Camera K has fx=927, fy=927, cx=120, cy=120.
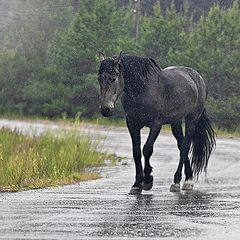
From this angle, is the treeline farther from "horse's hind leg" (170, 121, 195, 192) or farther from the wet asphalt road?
the wet asphalt road

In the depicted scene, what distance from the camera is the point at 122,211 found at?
9695 millimetres

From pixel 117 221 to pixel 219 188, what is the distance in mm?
4939

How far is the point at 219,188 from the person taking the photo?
13.4 meters

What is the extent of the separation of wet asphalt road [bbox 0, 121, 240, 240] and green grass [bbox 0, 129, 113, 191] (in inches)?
24.3

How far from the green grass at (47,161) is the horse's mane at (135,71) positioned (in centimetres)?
231

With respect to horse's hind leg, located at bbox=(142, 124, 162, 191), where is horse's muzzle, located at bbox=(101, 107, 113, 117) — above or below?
above

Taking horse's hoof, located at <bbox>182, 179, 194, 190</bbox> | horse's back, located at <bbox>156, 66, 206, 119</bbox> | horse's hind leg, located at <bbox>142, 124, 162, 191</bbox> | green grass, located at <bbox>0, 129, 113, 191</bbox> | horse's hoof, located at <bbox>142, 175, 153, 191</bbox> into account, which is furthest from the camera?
green grass, located at <bbox>0, 129, 113, 191</bbox>

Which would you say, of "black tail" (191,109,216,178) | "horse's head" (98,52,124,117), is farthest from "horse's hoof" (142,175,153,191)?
"black tail" (191,109,216,178)

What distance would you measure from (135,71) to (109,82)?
2.33 feet

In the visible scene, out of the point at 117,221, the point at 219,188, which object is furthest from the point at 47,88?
the point at 117,221

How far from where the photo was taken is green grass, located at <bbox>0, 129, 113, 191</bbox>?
1423 cm

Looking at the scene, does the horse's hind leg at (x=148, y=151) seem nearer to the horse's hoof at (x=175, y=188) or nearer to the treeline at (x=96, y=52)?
the horse's hoof at (x=175, y=188)

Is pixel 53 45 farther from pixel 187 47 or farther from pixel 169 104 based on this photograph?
pixel 169 104

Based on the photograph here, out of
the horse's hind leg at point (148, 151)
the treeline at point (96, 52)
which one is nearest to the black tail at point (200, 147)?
the horse's hind leg at point (148, 151)
